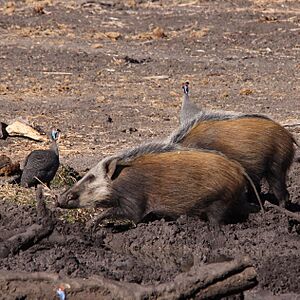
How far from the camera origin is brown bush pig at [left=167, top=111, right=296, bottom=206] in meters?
8.33

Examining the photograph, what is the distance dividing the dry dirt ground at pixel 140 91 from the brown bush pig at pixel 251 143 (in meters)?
0.36

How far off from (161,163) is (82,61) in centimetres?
900

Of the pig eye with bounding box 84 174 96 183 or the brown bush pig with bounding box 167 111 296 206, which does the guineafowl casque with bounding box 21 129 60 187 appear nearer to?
the pig eye with bounding box 84 174 96 183

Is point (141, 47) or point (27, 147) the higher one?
point (27, 147)

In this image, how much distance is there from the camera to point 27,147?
35.5 feet

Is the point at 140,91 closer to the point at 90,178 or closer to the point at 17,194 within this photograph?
the point at 17,194

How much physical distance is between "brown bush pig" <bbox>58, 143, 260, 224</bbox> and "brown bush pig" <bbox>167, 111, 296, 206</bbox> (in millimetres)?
506

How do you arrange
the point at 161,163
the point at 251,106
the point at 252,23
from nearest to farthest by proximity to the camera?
1. the point at 161,163
2. the point at 251,106
3. the point at 252,23

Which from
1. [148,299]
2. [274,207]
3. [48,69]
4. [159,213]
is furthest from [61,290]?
[48,69]

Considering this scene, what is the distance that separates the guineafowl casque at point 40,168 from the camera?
8.45 m

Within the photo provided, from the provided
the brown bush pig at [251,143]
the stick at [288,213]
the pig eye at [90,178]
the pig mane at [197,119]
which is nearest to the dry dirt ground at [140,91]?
the stick at [288,213]

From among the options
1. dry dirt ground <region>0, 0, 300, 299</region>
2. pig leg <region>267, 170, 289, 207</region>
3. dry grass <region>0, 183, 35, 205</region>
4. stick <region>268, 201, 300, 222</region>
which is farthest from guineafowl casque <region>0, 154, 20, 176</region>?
stick <region>268, 201, 300, 222</region>

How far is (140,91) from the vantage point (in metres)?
14.3

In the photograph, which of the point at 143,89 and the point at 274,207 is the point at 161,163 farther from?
the point at 143,89
